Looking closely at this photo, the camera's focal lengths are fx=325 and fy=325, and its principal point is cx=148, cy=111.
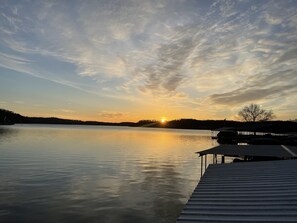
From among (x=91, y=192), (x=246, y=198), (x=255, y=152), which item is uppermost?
(x=255, y=152)

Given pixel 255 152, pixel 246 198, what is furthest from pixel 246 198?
pixel 255 152

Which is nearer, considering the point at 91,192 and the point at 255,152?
the point at 91,192

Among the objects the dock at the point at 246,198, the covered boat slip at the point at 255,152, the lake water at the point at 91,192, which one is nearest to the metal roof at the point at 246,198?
the dock at the point at 246,198

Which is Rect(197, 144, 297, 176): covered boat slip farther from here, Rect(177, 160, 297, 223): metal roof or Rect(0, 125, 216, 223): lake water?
Rect(177, 160, 297, 223): metal roof

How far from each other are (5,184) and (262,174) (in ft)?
77.0

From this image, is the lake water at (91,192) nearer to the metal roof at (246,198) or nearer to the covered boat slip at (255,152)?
the covered boat slip at (255,152)

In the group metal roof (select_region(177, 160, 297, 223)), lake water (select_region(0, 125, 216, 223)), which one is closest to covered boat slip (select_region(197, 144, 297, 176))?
lake water (select_region(0, 125, 216, 223))

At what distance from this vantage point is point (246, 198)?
1196 cm

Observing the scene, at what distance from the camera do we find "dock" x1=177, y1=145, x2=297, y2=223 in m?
9.70

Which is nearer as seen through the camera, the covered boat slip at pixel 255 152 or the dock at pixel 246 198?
the dock at pixel 246 198

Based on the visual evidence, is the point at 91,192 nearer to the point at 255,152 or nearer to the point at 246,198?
the point at 255,152

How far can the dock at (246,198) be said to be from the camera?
9.70 meters

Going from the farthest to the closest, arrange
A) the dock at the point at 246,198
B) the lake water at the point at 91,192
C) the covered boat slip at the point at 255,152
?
1. the covered boat slip at the point at 255,152
2. the lake water at the point at 91,192
3. the dock at the point at 246,198

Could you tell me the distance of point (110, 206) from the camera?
2380 centimetres
